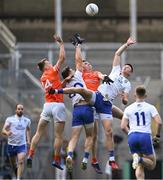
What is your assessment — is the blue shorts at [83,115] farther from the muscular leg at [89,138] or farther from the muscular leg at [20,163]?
the muscular leg at [20,163]

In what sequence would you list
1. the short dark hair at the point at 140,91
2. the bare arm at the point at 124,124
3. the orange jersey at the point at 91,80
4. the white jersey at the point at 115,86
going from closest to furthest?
1. the short dark hair at the point at 140,91
2. the bare arm at the point at 124,124
3. the white jersey at the point at 115,86
4. the orange jersey at the point at 91,80

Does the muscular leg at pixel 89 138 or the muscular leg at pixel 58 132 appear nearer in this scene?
the muscular leg at pixel 89 138

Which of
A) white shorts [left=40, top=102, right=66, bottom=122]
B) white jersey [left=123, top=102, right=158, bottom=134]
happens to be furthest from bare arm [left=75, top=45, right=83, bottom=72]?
white jersey [left=123, top=102, right=158, bottom=134]

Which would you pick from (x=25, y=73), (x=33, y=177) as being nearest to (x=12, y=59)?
(x=25, y=73)

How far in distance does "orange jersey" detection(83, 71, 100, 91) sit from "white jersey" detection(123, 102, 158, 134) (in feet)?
5.85

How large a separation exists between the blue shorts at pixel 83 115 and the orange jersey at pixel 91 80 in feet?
2.56

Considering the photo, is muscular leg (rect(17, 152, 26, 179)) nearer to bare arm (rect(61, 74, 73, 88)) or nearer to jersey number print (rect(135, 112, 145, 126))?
bare arm (rect(61, 74, 73, 88))

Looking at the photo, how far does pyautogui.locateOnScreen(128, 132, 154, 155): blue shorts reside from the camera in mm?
25375

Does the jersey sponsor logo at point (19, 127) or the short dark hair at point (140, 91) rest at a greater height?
the jersey sponsor logo at point (19, 127)

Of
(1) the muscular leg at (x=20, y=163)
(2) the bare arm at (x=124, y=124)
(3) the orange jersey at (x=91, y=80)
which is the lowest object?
(2) the bare arm at (x=124, y=124)

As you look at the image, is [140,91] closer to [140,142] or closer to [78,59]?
[140,142]

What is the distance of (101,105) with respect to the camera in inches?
1042

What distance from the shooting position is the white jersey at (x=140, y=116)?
25.5 meters

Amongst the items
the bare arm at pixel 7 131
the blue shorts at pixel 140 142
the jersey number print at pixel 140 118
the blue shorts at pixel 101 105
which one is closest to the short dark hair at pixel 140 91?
the jersey number print at pixel 140 118
